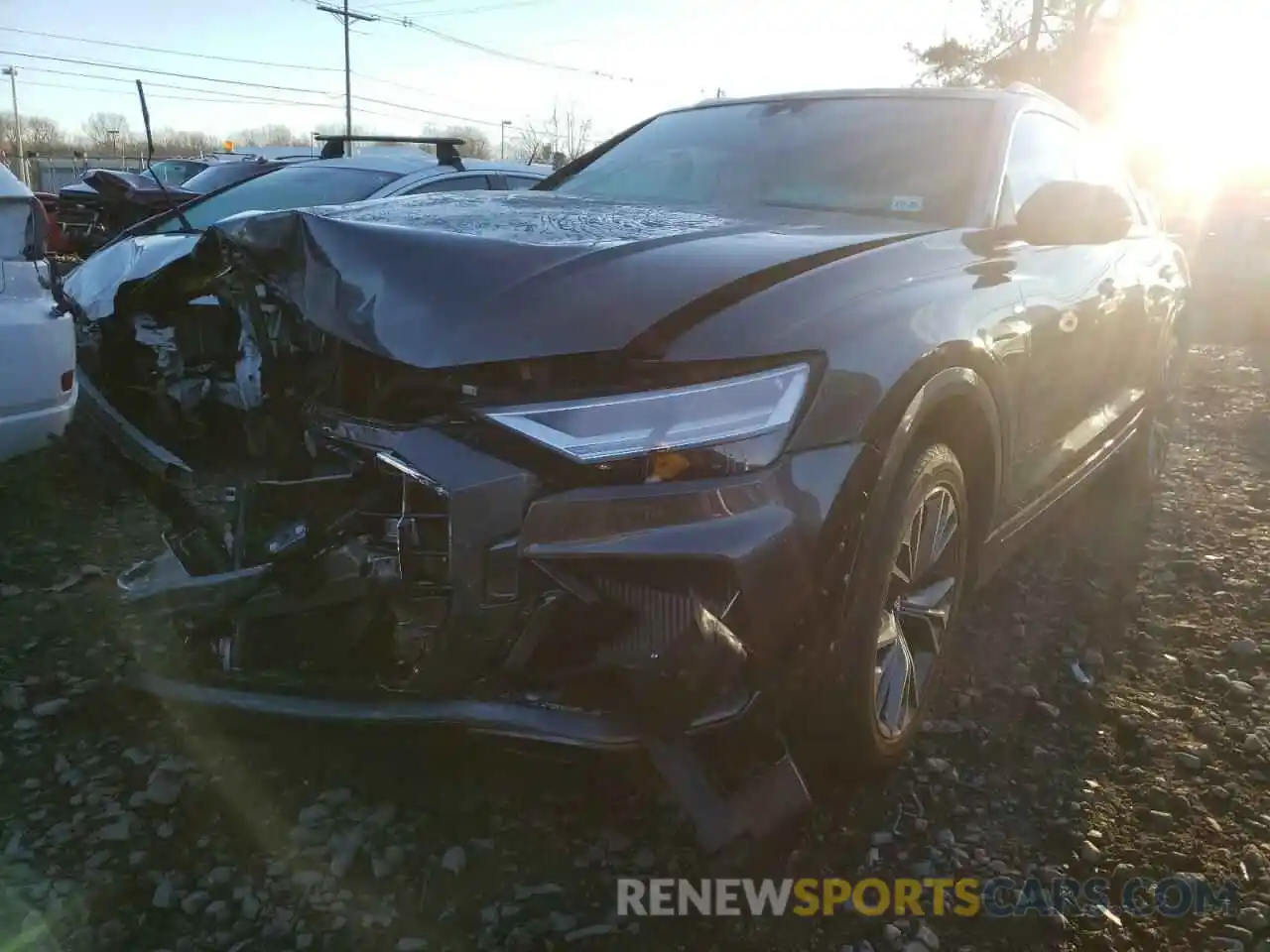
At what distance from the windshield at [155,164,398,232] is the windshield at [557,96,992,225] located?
126 inches

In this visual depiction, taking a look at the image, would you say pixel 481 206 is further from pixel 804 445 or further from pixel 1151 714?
pixel 1151 714

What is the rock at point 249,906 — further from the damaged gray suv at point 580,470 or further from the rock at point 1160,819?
the rock at point 1160,819

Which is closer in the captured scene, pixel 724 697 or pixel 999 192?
pixel 724 697

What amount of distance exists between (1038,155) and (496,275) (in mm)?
2287

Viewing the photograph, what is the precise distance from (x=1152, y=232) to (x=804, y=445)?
3.60 metres

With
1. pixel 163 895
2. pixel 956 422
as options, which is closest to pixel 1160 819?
pixel 956 422

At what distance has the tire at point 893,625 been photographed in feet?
6.73

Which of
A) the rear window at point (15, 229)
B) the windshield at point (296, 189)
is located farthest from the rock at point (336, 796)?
the windshield at point (296, 189)

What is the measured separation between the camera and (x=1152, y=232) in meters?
4.63

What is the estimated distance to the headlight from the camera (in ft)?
5.87

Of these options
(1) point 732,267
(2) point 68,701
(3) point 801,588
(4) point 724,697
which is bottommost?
(2) point 68,701

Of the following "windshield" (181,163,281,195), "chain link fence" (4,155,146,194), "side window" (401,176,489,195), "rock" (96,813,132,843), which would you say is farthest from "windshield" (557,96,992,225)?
"chain link fence" (4,155,146,194)

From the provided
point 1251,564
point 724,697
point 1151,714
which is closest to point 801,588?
point 724,697

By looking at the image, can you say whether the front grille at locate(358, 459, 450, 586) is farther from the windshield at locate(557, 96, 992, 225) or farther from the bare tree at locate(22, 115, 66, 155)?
the bare tree at locate(22, 115, 66, 155)
